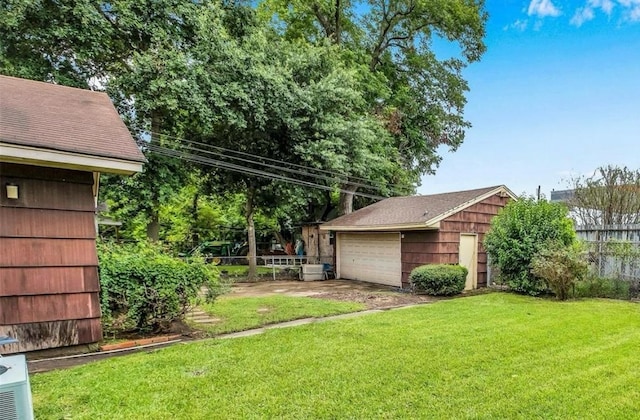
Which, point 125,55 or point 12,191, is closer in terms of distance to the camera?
point 12,191

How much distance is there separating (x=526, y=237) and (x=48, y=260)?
10162 mm

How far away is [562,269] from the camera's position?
859 centimetres

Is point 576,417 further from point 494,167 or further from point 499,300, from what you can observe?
point 494,167

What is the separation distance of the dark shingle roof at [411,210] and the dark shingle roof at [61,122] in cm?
835

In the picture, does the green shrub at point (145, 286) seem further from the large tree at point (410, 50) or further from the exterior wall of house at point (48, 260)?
the large tree at point (410, 50)

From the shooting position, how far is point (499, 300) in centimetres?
880

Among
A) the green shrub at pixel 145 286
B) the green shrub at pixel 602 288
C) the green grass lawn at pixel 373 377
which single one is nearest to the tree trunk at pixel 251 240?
the green shrub at pixel 145 286

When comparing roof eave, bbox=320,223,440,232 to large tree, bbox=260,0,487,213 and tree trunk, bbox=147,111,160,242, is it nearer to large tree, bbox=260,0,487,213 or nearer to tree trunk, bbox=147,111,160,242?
large tree, bbox=260,0,487,213

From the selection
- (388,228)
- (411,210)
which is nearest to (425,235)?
(388,228)

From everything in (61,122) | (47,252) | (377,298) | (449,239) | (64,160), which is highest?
(61,122)

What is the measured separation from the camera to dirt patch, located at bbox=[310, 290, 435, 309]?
8.99 meters

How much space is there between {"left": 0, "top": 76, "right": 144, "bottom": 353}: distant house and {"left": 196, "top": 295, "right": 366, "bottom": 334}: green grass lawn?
2.05 meters

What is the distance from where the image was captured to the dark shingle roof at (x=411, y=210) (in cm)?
1166

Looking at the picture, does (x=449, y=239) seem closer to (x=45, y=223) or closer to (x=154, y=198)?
(x=154, y=198)
